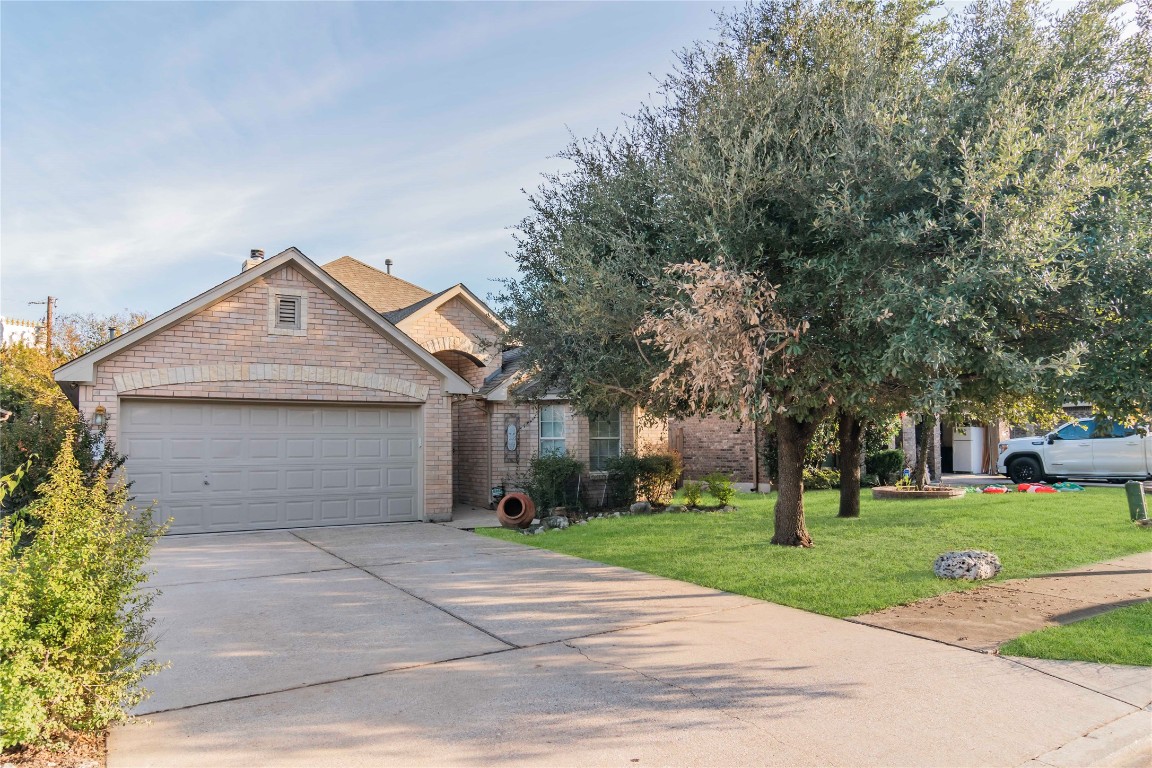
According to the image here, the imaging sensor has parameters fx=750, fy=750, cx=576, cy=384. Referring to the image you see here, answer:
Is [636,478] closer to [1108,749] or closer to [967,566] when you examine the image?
[967,566]

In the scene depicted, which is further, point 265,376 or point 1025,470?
point 1025,470

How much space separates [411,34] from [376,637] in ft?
25.7

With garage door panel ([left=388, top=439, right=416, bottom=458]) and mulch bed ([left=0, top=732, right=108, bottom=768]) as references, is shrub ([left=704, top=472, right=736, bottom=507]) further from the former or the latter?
mulch bed ([left=0, top=732, right=108, bottom=768])

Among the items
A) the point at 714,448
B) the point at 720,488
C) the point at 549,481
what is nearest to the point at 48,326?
the point at 549,481

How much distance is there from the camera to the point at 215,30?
29.9 feet

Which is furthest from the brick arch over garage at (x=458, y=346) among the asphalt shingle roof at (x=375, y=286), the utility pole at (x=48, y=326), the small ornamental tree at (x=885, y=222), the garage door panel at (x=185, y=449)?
the utility pole at (x=48, y=326)

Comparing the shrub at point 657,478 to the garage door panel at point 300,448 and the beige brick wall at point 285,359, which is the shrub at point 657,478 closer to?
the beige brick wall at point 285,359

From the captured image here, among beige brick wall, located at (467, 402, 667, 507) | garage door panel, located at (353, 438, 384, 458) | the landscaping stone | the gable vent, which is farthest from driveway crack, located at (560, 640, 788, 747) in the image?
beige brick wall, located at (467, 402, 667, 507)

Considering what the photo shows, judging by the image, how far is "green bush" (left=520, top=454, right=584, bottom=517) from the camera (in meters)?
15.1

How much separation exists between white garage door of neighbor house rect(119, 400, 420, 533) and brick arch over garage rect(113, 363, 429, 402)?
16.4 inches

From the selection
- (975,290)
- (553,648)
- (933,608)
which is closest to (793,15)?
(975,290)

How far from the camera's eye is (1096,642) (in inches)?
235

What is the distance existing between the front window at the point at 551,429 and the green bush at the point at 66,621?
40.1ft

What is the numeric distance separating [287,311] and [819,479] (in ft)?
44.5
